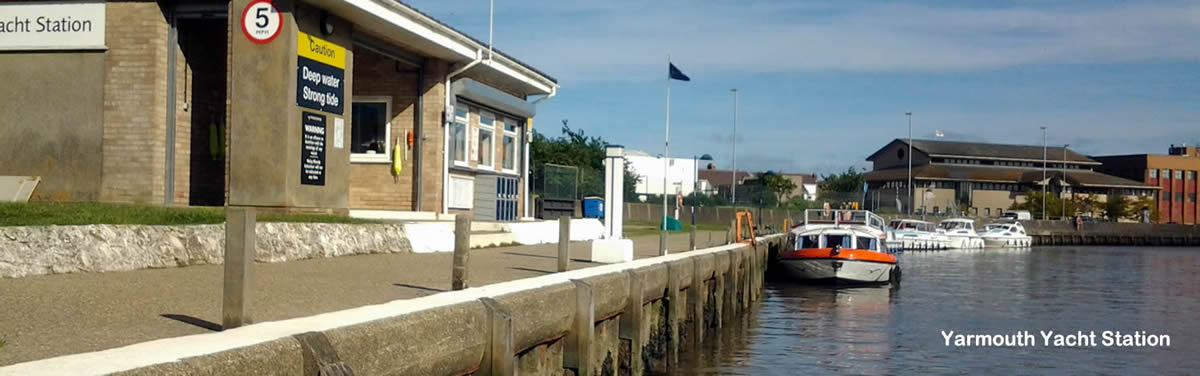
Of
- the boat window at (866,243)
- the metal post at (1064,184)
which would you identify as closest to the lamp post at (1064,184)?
the metal post at (1064,184)

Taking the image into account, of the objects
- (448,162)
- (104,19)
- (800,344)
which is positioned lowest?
(800,344)

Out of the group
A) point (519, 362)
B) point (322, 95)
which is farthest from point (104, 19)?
point (519, 362)

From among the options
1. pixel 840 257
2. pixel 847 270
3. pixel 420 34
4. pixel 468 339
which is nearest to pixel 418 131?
pixel 420 34

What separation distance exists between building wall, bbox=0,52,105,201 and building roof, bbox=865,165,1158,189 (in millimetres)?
106580

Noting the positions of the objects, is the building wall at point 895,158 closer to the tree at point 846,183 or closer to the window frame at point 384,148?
the tree at point 846,183

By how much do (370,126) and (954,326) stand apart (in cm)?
1374

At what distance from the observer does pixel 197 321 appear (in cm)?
893

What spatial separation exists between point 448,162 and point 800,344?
956 cm

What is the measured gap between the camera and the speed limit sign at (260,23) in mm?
19656

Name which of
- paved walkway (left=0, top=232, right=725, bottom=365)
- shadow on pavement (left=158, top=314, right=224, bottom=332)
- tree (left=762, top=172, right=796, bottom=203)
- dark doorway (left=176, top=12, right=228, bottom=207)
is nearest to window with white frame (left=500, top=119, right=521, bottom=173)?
dark doorway (left=176, top=12, right=228, bottom=207)

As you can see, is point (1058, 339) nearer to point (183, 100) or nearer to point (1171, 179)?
point (183, 100)

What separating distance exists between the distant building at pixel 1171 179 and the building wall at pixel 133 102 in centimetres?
13007

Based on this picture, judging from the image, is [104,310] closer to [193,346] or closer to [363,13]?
[193,346]

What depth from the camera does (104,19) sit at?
19906 mm
